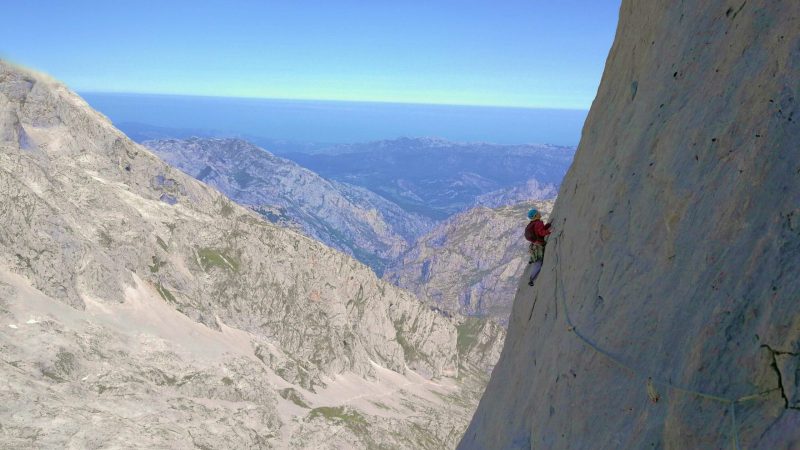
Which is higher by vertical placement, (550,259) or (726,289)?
(726,289)

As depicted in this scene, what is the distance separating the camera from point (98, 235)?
Answer: 189750 millimetres

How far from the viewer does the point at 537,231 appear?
18703mm

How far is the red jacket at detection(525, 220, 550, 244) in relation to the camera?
18672 mm

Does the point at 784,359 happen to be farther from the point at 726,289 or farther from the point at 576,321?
the point at 576,321

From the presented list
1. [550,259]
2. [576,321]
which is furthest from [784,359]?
[550,259]

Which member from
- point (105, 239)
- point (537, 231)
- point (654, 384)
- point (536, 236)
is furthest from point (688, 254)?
point (105, 239)

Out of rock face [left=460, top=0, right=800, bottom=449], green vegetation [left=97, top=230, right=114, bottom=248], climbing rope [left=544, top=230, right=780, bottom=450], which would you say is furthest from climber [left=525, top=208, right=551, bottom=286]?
green vegetation [left=97, top=230, right=114, bottom=248]

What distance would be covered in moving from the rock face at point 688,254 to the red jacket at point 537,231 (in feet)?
8.83

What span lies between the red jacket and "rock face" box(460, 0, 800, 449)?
106 inches

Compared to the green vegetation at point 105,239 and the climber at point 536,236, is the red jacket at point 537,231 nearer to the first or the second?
the climber at point 536,236

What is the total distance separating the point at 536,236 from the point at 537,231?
0.21m

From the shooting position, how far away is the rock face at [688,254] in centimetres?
886

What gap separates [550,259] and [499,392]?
635cm

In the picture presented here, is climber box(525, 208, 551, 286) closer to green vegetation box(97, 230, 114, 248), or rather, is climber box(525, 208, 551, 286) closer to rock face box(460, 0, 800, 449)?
rock face box(460, 0, 800, 449)
